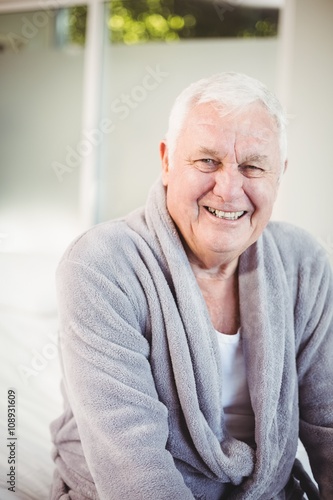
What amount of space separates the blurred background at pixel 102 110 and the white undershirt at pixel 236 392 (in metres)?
0.34

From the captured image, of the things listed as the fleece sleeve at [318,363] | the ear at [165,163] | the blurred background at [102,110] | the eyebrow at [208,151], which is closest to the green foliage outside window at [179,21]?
the blurred background at [102,110]

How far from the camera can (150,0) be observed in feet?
4.05

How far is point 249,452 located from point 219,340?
0.58 ft

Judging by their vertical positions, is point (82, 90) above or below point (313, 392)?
above

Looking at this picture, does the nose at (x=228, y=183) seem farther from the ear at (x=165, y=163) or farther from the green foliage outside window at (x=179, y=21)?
the green foliage outside window at (x=179, y=21)

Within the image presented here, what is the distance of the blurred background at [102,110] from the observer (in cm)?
99

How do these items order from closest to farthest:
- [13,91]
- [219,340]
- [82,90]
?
[219,340]
[13,91]
[82,90]

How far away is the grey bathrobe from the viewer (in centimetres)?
67

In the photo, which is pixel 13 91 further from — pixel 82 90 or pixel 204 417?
pixel 204 417

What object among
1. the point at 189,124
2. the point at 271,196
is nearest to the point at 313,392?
the point at 271,196

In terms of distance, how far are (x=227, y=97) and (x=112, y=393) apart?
44 centimetres

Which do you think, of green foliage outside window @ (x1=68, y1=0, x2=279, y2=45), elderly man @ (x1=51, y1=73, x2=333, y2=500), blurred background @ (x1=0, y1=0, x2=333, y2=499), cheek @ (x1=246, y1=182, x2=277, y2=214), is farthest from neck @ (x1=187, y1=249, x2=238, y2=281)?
green foliage outside window @ (x1=68, y1=0, x2=279, y2=45)

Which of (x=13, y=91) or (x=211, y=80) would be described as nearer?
(x=211, y=80)

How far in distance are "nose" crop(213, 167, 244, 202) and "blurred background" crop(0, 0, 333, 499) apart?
41 cm
